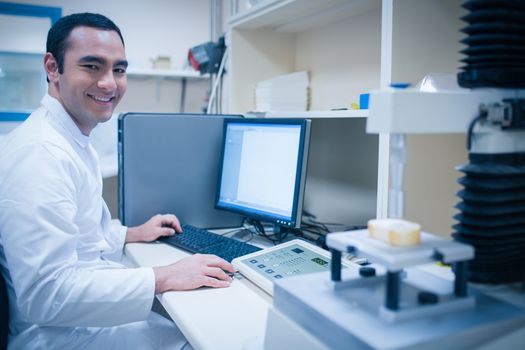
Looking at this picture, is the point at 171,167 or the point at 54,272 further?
the point at 171,167

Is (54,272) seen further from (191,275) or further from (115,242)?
(115,242)

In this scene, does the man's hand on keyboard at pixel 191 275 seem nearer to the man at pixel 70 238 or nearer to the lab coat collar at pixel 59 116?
the man at pixel 70 238

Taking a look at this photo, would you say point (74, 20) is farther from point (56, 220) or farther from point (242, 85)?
point (242, 85)

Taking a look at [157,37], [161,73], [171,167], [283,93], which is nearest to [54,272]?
[171,167]

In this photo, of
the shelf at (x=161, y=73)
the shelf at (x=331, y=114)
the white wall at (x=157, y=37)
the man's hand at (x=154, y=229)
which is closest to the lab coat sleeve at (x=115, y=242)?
the man's hand at (x=154, y=229)

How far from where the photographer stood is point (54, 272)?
2.98 feet

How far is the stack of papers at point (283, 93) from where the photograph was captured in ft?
5.53

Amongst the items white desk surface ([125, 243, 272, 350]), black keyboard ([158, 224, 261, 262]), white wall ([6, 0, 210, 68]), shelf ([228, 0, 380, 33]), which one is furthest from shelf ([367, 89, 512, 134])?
white wall ([6, 0, 210, 68])

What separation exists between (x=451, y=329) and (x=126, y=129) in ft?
3.90

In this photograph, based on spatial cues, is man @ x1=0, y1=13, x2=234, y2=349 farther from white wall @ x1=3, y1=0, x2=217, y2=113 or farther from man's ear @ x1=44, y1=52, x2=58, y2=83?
white wall @ x1=3, y1=0, x2=217, y2=113

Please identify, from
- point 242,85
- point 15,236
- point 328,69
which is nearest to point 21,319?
point 15,236

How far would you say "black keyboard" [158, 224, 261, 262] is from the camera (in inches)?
47.8

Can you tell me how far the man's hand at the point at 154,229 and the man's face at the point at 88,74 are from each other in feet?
1.14

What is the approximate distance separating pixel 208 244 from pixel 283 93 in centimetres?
71
